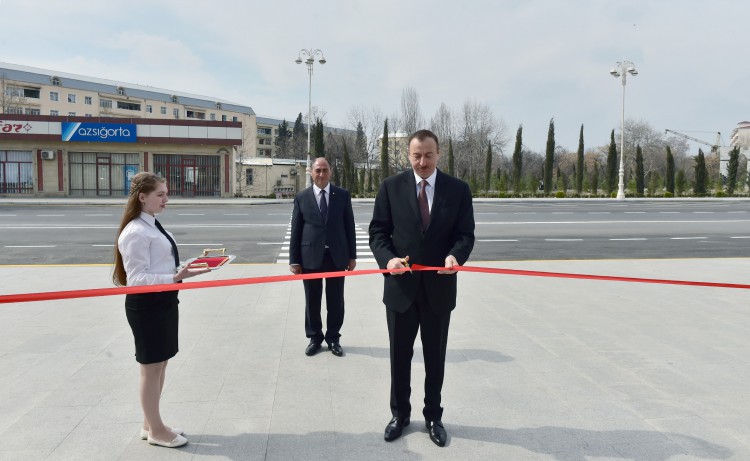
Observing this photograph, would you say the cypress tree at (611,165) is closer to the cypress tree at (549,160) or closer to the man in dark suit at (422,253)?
the cypress tree at (549,160)

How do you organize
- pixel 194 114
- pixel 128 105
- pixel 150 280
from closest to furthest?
pixel 150 280 → pixel 128 105 → pixel 194 114

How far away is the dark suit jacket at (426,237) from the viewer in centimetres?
352

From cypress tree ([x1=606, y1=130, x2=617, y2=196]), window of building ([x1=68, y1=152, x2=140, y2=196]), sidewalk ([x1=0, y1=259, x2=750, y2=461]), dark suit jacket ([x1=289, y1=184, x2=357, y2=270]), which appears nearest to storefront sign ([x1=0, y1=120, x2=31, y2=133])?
window of building ([x1=68, y1=152, x2=140, y2=196])

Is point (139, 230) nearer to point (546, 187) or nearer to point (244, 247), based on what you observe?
point (244, 247)

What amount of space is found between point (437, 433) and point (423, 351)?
52 cm

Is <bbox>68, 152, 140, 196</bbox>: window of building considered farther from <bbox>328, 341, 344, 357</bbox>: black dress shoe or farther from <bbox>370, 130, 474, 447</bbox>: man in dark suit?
<bbox>370, 130, 474, 447</bbox>: man in dark suit

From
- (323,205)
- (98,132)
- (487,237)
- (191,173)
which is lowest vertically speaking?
(487,237)

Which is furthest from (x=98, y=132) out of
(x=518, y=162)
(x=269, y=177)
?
(x=518, y=162)

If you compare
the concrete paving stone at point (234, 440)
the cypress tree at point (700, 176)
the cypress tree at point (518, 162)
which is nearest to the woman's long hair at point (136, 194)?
the concrete paving stone at point (234, 440)

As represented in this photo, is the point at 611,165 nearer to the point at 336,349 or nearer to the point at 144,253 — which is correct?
the point at 336,349

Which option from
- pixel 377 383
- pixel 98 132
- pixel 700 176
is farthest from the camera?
pixel 700 176

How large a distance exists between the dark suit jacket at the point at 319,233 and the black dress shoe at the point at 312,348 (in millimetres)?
726

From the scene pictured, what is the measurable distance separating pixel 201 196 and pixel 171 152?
3.79 metres

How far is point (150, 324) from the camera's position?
10.6 feet
